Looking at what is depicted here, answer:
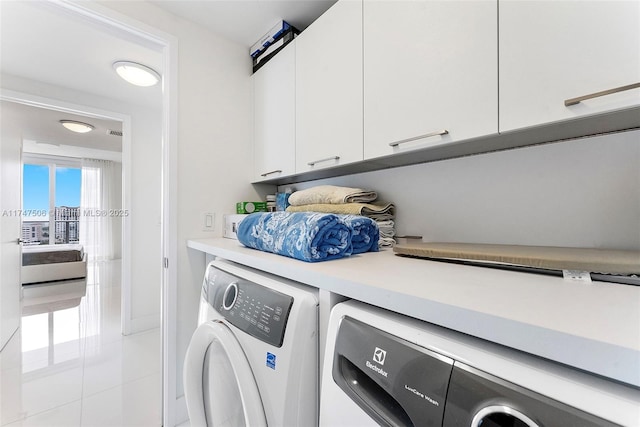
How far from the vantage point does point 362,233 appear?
933 millimetres

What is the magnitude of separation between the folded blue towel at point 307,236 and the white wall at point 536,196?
Result: 46 centimetres

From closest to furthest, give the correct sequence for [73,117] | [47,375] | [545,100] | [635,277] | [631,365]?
1. [631,365]
2. [635,277]
3. [545,100]
4. [47,375]
5. [73,117]

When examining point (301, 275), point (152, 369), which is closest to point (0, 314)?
point (152, 369)

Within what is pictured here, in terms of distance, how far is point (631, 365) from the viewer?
261 mm

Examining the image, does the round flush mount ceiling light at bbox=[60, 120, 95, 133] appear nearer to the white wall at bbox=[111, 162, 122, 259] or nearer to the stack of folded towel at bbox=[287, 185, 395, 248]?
the white wall at bbox=[111, 162, 122, 259]

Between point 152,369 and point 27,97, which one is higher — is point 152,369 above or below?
below

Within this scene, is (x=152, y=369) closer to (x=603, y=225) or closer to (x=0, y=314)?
(x=0, y=314)

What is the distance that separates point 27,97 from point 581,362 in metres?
3.69

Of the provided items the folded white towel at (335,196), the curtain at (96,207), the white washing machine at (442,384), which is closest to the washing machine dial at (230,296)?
the white washing machine at (442,384)

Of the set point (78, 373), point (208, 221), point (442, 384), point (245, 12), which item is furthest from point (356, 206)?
point (78, 373)

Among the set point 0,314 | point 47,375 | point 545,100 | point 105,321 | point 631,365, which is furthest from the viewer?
point 105,321

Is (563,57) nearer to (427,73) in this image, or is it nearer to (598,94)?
(598,94)

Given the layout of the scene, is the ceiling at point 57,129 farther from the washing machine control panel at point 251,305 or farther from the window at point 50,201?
the washing machine control panel at point 251,305

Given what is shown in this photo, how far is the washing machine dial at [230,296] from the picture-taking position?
0.83 meters
